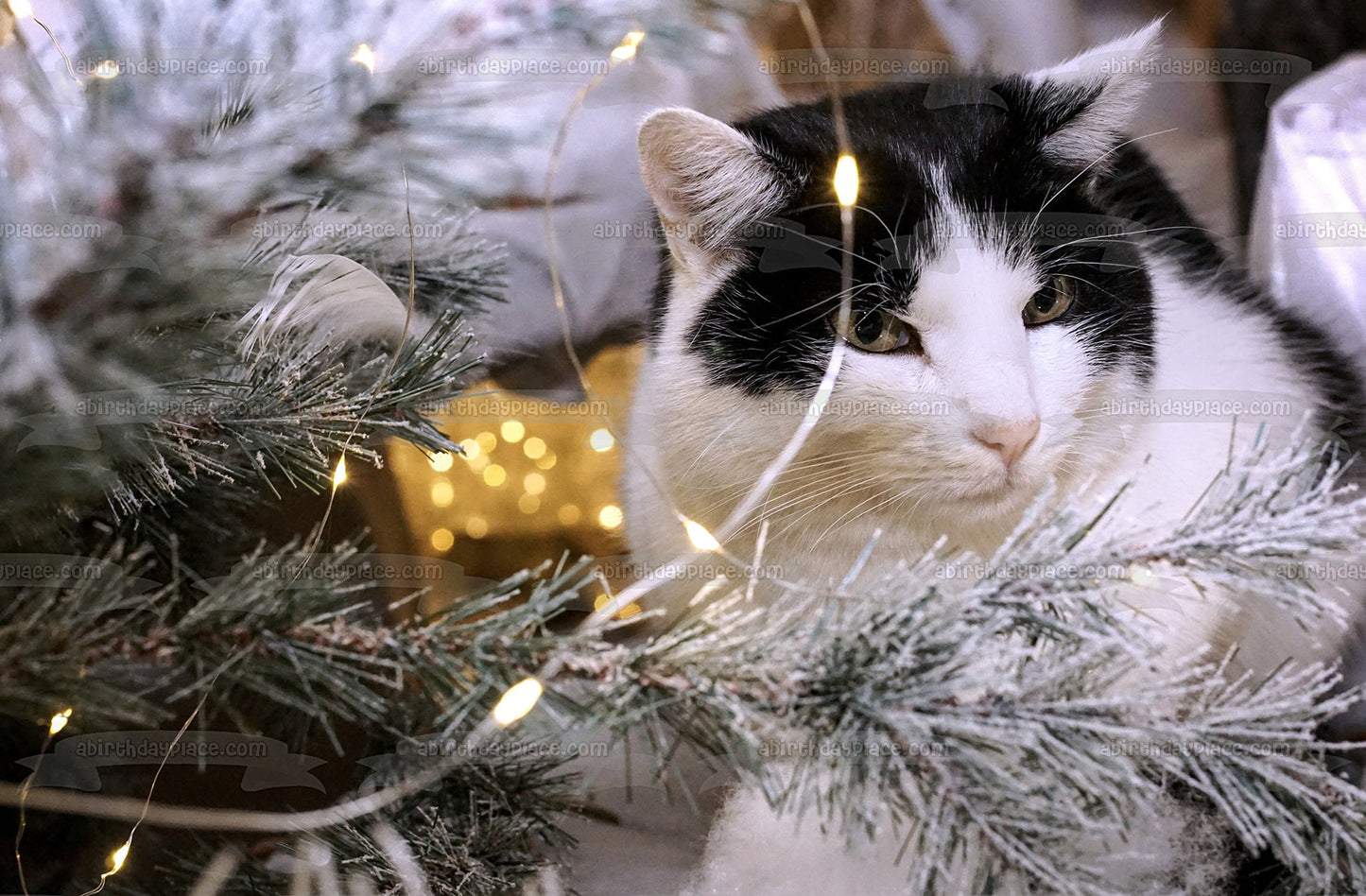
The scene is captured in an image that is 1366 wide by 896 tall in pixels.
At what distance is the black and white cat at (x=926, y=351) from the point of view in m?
0.51

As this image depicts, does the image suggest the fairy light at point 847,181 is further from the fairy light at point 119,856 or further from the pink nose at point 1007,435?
the fairy light at point 119,856

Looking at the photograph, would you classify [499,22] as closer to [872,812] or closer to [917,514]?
[917,514]

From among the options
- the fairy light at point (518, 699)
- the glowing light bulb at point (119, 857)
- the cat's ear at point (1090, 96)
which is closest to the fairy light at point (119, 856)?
the glowing light bulb at point (119, 857)

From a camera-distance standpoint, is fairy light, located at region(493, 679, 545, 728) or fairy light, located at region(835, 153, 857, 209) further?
fairy light, located at region(835, 153, 857, 209)

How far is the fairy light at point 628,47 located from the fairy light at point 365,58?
0.17 m

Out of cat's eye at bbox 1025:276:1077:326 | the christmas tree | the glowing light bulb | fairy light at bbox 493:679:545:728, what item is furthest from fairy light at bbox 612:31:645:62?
the glowing light bulb

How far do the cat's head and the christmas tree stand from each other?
9 cm

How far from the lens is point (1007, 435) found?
0.49m

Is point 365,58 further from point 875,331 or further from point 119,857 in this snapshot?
point 119,857

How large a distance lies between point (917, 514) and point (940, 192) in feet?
0.66

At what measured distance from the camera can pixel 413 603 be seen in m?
0.57

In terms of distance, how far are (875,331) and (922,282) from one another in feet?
0.13

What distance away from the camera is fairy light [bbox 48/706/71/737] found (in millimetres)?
418

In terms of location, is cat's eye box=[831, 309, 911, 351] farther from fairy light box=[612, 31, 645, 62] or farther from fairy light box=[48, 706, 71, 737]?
fairy light box=[48, 706, 71, 737]
